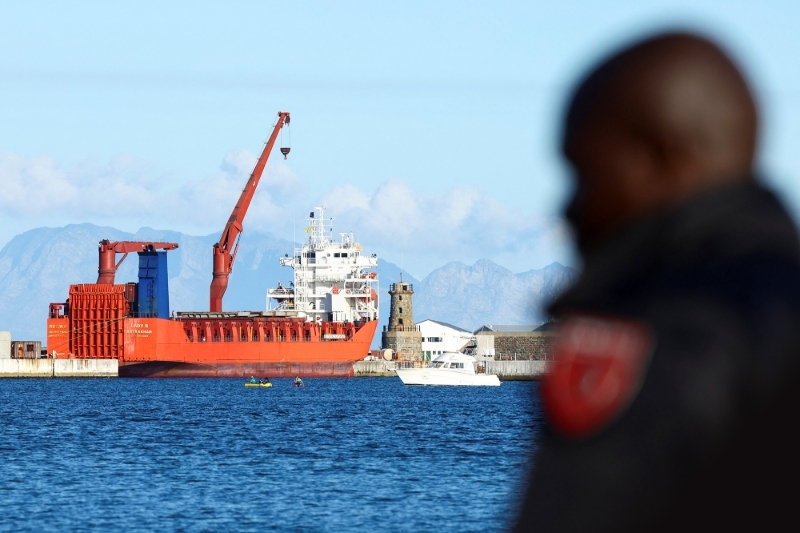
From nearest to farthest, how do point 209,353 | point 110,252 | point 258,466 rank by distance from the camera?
point 258,466 → point 209,353 → point 110,252

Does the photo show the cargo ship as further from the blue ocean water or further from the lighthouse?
the blue ocean water

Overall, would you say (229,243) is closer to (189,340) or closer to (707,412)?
(189,340)

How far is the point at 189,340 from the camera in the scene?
3236 inches

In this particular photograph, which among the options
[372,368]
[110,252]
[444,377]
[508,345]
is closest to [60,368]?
[110,252]

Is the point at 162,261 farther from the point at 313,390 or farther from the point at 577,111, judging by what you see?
the point at 577,111

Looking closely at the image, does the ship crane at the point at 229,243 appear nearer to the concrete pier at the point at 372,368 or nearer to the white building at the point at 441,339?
the concrete pier at the point at 372,368

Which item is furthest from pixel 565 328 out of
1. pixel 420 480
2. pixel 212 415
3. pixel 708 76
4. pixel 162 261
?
pixel 162 261

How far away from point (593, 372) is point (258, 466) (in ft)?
91.6

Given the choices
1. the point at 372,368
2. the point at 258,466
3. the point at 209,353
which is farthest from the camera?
the point at 372,368

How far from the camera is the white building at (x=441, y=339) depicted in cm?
12094

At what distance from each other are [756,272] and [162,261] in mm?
81283

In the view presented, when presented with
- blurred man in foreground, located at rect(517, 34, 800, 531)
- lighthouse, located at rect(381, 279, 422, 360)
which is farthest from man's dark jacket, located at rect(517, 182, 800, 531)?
lighthouse, located at rect(381, 279, 422, 360)

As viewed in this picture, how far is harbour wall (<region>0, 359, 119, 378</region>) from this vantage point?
3233 inches

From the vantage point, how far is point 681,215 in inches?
43.6
